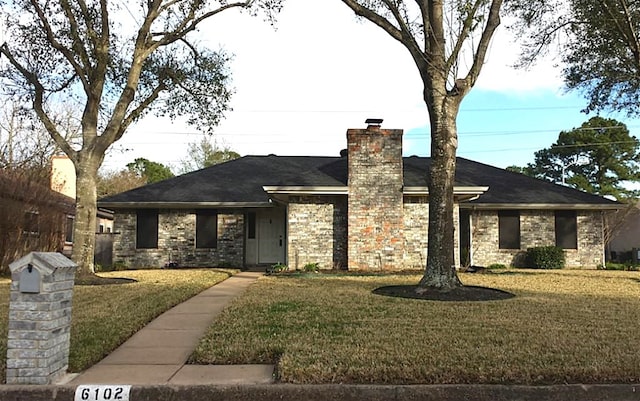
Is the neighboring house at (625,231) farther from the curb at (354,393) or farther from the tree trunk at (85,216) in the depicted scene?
the curb at (354,393)

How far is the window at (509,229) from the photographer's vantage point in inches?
748

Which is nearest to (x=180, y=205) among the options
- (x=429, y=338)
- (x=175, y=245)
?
(x=175, y=245)

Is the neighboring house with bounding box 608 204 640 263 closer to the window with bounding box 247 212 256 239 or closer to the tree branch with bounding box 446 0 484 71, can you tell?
the window with bounding box 247 212 256 239

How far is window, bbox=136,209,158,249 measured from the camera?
1853cm

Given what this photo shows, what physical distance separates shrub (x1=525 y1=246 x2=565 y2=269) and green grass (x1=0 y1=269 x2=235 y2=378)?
10.8 metres

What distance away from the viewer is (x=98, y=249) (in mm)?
19281

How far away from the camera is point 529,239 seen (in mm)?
18953

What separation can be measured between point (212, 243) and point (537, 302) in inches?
474

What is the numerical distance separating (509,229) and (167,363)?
52.3 feet

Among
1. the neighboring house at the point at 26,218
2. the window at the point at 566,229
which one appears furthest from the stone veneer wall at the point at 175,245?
the window at the point at 566,229

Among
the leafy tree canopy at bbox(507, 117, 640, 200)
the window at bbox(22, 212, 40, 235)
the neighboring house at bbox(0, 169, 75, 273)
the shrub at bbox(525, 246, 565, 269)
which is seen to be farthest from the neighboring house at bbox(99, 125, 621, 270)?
the leafy tree canopy at bbox(507, 117, 640, 200)

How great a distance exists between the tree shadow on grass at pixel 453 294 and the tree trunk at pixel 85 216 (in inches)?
294

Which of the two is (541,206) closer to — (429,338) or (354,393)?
(429,338)

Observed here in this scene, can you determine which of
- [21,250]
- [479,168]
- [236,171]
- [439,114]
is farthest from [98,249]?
[479,168]
